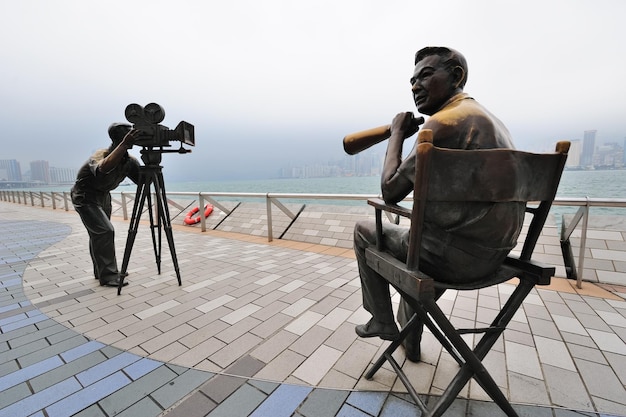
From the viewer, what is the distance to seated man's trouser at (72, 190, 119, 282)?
3.41 m

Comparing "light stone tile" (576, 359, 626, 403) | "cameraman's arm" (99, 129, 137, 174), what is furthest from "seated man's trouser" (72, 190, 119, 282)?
"light stone tile" (576, 359, 626, 403)

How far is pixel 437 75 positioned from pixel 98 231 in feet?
12.6

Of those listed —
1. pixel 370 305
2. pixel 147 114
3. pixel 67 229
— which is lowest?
pixel 67 229

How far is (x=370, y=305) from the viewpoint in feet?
5.28

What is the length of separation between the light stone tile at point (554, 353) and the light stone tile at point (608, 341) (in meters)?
0.27

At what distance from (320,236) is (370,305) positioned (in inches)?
160

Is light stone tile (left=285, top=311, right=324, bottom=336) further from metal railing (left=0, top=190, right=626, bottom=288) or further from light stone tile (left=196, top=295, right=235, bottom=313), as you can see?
metal railing (left=0, top=190, right=626, bottom=288)

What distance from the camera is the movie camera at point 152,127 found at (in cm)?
293

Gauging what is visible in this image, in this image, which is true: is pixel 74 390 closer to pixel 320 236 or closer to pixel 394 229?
pixel 394 229

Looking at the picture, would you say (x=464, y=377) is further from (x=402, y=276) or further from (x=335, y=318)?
(x=335, y=318)

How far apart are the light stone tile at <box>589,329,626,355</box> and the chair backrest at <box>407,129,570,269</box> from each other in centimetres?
180

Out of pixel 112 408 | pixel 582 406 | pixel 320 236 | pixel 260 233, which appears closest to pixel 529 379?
pixel 582 406

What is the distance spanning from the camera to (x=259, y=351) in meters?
2.05

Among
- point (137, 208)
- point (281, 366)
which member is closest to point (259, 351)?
point (281, 366)
